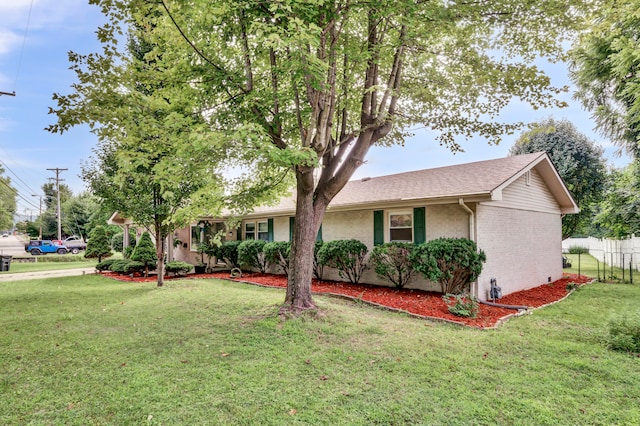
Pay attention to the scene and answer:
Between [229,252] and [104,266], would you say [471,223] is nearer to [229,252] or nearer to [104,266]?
[229,252]

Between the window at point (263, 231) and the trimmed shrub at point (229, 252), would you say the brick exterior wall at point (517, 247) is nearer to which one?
the window at point (263, 231)

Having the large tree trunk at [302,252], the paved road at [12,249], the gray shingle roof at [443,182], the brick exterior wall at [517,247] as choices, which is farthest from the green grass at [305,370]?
the paved road at [12,249]

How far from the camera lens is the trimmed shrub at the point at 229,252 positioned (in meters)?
14.9

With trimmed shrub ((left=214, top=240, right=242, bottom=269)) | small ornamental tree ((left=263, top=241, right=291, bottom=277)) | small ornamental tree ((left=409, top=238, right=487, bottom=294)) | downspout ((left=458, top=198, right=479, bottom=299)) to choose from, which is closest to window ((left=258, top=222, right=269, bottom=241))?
trimmed shrub ((left=214, top=240, right=242, bottom=269))

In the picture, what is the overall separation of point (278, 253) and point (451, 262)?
6.62 meters

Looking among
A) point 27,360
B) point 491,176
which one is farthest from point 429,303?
point 27,360

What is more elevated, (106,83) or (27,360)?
(106,83)

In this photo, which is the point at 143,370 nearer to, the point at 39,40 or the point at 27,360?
the point at 27,360

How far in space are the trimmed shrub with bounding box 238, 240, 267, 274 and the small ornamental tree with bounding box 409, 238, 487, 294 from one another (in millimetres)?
7089

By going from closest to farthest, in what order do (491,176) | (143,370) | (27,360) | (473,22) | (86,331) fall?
(143,370)
(27,360)
(86,331)
(473,22)
(491,176)

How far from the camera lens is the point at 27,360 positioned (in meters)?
4.49

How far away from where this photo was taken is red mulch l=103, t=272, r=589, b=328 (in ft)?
23.2

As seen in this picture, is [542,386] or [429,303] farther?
[429,303]

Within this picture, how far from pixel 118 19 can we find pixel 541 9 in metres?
7.62
